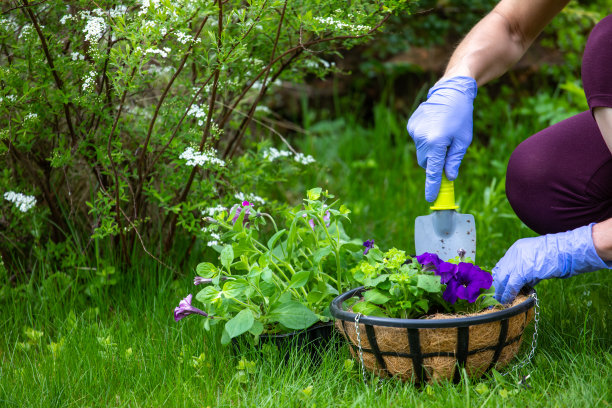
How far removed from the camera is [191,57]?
2020 mm

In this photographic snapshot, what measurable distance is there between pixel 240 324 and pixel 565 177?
41.7 inches

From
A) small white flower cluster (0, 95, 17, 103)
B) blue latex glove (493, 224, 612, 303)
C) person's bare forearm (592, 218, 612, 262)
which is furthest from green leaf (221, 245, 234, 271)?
person's bare forearm (592, 218, 612, 262)

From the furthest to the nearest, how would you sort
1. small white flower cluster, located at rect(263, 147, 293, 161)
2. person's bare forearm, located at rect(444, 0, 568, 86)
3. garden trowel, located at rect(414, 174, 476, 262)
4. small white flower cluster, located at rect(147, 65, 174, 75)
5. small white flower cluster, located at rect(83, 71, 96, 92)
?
small white flower cluster, located at rect(263, 147, 293, 161), small white flower cluster, located at rect(147, 65, 174, 75), person's bare forearm, located at rect(444, 0, 568, 86), small white flower cluster, located at rect(83, 71, 96, 92), garden trowel, located at rect(414, 174, 476, 262)

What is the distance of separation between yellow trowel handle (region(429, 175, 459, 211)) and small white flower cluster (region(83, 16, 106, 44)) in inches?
42.4

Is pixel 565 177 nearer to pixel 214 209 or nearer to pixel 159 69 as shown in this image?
pixel 214 209

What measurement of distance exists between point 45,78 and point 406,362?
4.64ft

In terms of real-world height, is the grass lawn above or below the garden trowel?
below

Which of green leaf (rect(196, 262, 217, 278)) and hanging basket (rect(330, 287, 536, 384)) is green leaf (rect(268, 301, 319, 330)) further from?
green leaf (rect(196, 262, 217, 278))

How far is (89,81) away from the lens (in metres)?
1.86

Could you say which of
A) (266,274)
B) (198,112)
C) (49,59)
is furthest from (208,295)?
(49,59)

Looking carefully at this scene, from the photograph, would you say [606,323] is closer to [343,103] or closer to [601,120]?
[601,120]

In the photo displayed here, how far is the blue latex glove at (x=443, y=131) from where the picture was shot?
179 cm

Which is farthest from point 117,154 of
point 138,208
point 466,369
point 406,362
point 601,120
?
point 601,120

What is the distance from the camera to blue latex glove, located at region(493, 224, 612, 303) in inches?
62.3
